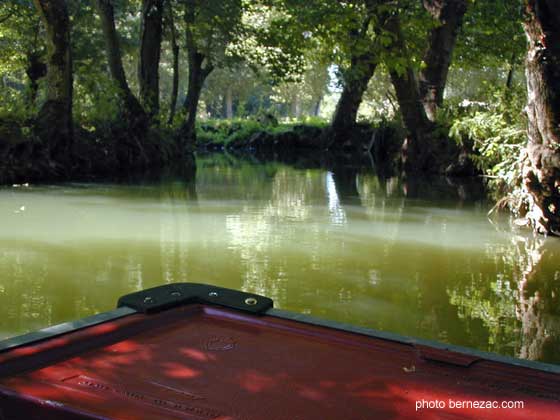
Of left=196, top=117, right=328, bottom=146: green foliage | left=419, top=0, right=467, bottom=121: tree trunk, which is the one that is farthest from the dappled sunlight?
left=196, top=117, right=328, bottom=146: green foliage

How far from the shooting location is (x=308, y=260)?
6.29 metres

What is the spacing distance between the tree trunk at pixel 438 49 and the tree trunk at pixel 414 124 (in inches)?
19.2

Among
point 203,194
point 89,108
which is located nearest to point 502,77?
point 89,108

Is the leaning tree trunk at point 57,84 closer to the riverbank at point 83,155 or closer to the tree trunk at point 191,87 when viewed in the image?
the riverbank at point 83,155

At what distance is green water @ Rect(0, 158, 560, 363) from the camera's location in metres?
4.47

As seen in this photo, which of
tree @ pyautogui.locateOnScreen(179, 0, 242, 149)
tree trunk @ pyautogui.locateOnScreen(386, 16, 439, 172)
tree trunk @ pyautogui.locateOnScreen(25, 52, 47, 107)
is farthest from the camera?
tree trunk @ pyautogui.locateOnScreen(25, 52, 47, 107)

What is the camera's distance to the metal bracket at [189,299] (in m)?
2.67

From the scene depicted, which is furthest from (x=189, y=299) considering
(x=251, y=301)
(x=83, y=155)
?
(x=83, y=155)

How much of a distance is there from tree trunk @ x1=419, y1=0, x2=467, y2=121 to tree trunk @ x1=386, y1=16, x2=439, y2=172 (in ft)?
1.60

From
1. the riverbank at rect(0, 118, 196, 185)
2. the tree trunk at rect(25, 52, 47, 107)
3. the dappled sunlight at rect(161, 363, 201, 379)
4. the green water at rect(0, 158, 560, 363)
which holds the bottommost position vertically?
the green water at rect(0, 158, 560, 363)

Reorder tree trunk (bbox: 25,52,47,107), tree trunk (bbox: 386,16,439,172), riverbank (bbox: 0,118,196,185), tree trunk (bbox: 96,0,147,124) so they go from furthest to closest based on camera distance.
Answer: tree trunk (bbox: 25,52,47,107)
tree trunk (bbox: 96,0,147,124)
tree trunk (bbox: 386,16,439,172)
riverbank (bbox: 0,118,196,185)

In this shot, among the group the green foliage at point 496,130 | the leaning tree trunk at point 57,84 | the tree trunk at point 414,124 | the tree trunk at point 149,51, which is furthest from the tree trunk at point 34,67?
the green foliage at point 496,130

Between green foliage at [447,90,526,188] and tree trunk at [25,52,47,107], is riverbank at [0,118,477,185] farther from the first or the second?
tree trunk at [25,52,47,107]

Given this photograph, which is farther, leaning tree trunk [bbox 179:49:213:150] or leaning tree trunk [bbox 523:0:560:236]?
leaning tree trunk [bbox 179:49:213:150]
